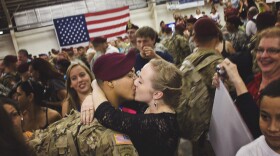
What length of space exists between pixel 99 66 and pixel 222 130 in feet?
2.82

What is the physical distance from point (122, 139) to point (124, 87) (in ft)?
1.11

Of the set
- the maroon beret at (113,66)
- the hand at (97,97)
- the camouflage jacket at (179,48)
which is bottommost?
the camouflage jacket at (179,48)

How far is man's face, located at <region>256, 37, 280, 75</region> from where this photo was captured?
193 cm

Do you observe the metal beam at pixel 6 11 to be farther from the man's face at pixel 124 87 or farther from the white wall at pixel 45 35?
the man's face at pixel 124 87

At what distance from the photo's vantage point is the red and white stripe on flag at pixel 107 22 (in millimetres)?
6727

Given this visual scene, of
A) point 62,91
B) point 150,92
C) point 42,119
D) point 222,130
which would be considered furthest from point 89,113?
point 62,91

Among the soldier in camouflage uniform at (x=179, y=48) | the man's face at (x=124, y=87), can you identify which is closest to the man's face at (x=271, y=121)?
the man's face at (x=124, y=87)

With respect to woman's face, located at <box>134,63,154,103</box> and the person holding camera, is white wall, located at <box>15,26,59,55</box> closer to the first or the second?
woman's face, located at <box>134,63,154,103</box>

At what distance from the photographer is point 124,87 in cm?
173

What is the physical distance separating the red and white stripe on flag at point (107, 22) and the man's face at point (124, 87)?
5.04 metres

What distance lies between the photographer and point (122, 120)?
1526mm

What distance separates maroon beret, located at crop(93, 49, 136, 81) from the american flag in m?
4.99

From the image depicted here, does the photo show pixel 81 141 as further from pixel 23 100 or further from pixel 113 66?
pixel 23 100

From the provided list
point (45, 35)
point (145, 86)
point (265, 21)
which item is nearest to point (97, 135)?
point (145, 86)
